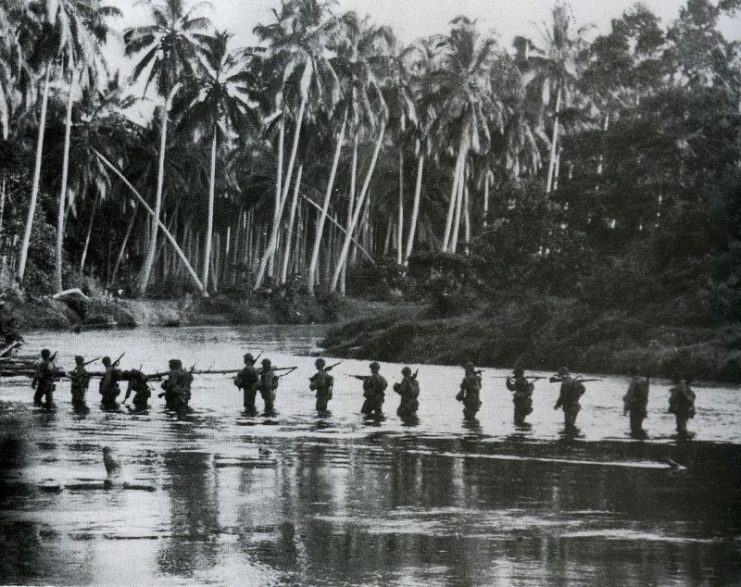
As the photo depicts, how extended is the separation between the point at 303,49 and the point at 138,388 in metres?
4.08

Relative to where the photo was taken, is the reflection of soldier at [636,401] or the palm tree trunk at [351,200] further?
the palm tree trunk at [351,200]

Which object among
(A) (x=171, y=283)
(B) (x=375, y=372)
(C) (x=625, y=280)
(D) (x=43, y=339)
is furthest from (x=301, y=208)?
(C) (x=625, y=280)

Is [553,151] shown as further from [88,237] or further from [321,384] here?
[88,237]

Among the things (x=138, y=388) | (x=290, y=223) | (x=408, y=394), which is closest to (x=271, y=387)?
(x=138, y=388)

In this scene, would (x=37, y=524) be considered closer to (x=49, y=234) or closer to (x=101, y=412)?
(x=101, y=412)

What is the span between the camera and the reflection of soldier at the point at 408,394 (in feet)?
38.0

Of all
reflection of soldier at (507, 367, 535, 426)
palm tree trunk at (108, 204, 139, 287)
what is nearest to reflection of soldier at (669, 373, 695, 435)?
reflection of soldier at (507, 367, 535, 426)

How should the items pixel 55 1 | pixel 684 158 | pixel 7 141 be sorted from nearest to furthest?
1. pixel 684 158
2. pixel 55 1
3. pixel 7 141

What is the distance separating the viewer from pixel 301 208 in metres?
13.1

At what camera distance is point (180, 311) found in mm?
11992

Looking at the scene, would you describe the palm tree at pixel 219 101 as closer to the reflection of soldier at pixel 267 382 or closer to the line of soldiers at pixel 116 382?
the line of soldiers at pixel 116 382

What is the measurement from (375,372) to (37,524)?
206 inches

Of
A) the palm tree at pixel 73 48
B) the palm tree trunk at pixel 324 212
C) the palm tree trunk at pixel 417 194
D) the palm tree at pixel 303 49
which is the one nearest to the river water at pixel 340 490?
the palm tree trunk at pixel 324 212

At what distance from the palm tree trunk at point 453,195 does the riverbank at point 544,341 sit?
47.2 inches
